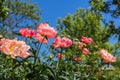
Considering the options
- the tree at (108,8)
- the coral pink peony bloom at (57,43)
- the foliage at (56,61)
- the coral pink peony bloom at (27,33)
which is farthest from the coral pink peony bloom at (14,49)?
the tree at (108,8)

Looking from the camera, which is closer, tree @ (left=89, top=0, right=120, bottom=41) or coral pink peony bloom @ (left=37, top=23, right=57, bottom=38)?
coral pink peony bloom @ (left=37, top=23, right=57, bottom=38)

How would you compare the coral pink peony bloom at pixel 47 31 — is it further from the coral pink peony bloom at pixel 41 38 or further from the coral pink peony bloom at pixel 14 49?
the coral pink peony bloom at pixel 14 49

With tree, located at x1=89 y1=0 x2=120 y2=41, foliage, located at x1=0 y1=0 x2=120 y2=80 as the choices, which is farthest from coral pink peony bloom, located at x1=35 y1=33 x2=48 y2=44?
tree, located at x1=89 y1=0 x2=120 y2=41

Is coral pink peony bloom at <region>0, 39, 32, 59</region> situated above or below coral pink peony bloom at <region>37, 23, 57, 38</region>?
below

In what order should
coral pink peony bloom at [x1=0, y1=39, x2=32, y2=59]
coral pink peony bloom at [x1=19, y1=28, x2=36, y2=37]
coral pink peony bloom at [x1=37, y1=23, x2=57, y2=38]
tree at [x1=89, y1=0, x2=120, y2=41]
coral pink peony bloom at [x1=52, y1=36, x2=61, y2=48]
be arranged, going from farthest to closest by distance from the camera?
1. tree at [x1=89, y1=0, x2=120, y2=41]
2. coral pink peony bloom at [x1=52, y1=36, x2=61, y2=48]
3. coral pink peony bloom at [x1=19, y1=28, x2=36, y2=37]
4. coral pink peony bloom at [x1=37, y1=23, x2=57, y2=38]
5. coral pink peony bloom at [x1=0, y1=39, x2=32, y2=59]

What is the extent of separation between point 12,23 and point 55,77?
3295 centimetres

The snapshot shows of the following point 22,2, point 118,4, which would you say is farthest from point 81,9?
point 118,4

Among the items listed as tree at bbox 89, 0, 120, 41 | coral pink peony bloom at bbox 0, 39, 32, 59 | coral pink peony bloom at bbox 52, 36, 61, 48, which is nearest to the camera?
coral pink peony bloom at bbox 0, 39, 32, 59

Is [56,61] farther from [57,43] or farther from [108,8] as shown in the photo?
[108,8]

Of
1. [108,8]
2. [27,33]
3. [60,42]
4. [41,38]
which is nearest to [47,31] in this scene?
[41,38]

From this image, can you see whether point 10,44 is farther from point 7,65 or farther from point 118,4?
point 118,4

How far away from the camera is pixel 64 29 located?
32656mm

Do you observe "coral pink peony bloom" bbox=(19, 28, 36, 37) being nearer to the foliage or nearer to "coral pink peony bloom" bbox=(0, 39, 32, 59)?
the foliage

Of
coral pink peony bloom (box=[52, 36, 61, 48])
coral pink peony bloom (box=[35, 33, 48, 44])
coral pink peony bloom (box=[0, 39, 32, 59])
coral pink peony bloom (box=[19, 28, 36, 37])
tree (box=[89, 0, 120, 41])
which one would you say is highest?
Answer: tree (box=[89, 0, 120, 41])
